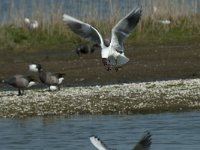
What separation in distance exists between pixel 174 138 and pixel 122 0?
2606 cm

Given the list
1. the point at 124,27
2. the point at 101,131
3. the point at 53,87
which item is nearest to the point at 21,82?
the point at 53,87

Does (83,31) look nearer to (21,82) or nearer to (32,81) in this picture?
(21,82)

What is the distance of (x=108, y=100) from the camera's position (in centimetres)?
1997

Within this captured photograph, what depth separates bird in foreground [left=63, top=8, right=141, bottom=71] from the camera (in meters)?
15.9

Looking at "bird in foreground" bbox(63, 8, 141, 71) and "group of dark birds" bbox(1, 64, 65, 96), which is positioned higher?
"bird in foreground" bbox(63, 8, 141, 71)

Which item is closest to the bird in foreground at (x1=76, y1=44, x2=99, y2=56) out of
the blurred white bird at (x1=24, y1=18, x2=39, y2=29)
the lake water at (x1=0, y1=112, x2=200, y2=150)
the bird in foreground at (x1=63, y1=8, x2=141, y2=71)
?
the blurred white bird at (x1=24, y1=18, x2=39, y2=29)

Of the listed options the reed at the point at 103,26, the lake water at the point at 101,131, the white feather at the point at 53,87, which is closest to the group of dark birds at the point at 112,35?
the lake water at the point at 101,131

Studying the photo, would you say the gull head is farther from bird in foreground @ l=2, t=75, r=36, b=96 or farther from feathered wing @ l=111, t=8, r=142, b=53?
feathered wing @ l=111, t=8, r=142, b=53

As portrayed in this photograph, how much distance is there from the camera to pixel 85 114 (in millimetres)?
19203

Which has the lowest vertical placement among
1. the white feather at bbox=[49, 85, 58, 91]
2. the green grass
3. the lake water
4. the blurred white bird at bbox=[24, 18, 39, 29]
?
the lake water

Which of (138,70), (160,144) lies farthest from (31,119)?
(138,70)

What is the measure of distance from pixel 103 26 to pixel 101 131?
13.1 m

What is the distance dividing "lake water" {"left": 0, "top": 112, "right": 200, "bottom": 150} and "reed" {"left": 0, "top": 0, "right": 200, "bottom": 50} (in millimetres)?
10943

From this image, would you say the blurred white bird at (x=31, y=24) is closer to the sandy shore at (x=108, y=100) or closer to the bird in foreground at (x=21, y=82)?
the bird in foreground at (x=21, y=82)
